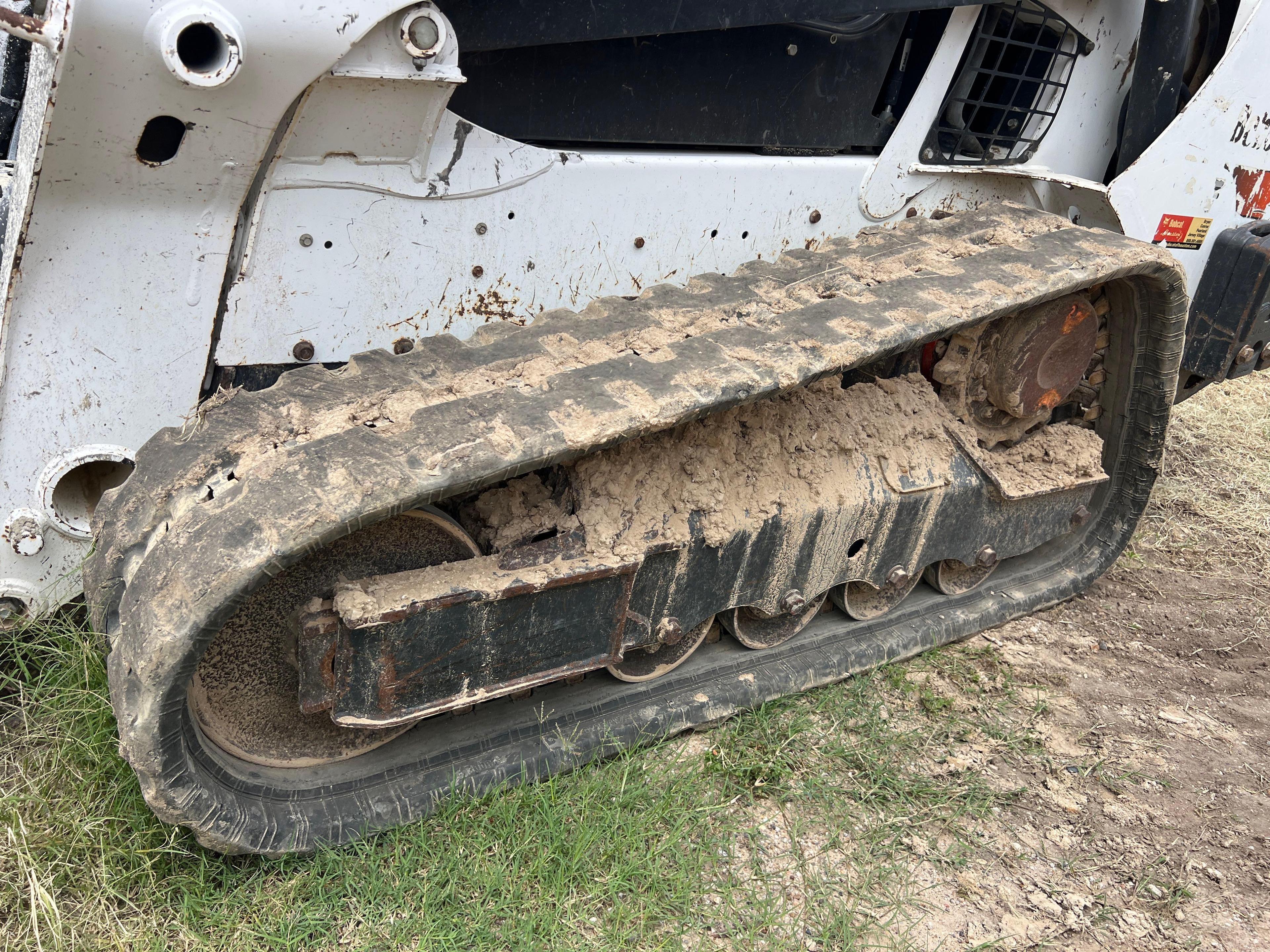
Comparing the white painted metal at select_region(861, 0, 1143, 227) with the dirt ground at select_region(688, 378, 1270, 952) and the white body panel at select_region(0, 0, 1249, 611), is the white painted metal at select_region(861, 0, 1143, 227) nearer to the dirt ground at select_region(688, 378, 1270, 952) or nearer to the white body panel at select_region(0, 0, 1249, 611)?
the white body panel at select_region(0, 0, 1249, 611)

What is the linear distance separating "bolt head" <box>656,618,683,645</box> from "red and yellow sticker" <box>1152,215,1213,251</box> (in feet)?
5.37

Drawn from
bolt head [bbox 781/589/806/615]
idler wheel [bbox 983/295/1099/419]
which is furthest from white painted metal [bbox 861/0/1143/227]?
bolt head [bbox 781/589/806/615]

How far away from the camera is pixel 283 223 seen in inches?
69.6

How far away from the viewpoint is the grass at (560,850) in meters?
1.74

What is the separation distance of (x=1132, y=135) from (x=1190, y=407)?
8.39 ft

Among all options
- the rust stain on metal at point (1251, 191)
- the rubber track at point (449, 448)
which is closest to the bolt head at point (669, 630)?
the rubber track at point (449, 448)

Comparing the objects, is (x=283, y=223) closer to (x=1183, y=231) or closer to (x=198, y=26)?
(x=198, y=26)

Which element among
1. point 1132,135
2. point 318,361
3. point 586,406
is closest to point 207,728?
point 318,361

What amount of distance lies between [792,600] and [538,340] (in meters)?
0.83

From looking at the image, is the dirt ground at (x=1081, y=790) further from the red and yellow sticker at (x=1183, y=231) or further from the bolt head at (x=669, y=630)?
the red and yellow sticker at (x=1183, y=231)

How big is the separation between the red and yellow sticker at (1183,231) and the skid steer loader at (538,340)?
0.01 m

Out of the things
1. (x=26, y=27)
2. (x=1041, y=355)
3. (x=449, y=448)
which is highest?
(x=26, y=27)

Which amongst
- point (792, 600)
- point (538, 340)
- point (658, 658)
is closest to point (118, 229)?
point (538, 340)

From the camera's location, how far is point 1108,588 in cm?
318
